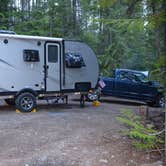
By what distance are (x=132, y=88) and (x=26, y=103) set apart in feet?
20.5

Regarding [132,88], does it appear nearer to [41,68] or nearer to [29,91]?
[41,68]

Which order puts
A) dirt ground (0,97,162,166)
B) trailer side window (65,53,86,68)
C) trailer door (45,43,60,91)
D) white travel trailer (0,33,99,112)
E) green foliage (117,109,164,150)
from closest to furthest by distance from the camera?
green foliage (117,109,164,150), dirt ground (0,97,162,166), white travel trailer (0,33,99,112), trailer door (45,43,60,91), trailer side window (65,53,86,68)

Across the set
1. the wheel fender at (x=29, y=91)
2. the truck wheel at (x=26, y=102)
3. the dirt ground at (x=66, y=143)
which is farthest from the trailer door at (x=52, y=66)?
the dirt ground at (x=66, y=143)

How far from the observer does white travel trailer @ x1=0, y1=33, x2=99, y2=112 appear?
1200 cm

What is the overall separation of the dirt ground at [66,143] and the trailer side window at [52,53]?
113 inches

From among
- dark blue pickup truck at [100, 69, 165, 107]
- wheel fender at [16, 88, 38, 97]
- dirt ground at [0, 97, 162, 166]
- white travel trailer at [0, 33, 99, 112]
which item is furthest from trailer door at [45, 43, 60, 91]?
dark blue pickup truck at [100, 69, 165, 107]

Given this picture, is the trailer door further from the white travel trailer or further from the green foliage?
the green foliage

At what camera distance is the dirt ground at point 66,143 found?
664 cm

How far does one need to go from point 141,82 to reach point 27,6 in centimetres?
1283

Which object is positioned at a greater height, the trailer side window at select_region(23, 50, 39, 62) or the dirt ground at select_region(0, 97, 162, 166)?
the trailer side window at select_region(23, 50, 39, 62)

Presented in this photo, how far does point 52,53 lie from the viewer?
12.9 meters

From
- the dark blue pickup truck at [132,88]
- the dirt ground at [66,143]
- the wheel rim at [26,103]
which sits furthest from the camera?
the dark blue pickup truck at [132,88]

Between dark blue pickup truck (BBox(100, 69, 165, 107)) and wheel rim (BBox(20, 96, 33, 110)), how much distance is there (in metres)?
5.76

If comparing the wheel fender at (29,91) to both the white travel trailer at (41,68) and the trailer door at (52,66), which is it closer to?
the white travel trailer at (41,68)
